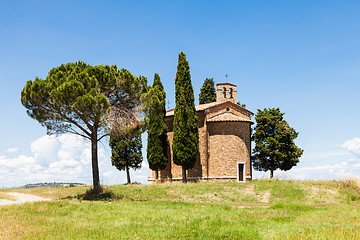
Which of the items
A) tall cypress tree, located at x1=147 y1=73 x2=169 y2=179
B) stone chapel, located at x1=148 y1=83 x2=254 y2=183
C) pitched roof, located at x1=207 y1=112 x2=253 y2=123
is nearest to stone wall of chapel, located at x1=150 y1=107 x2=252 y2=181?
stone chapel, located at x1=148 y1=83 x2=254 y2=183

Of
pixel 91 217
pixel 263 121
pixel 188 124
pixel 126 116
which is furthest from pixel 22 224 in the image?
pixel 263 121

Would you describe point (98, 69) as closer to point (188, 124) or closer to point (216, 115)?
point (188, 124)

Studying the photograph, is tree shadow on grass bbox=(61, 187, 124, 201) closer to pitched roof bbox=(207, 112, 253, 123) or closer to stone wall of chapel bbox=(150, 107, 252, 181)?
stone wall of chapel bbox=(150, 107, 252, 181)

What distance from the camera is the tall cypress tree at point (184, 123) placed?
3369 centimetres

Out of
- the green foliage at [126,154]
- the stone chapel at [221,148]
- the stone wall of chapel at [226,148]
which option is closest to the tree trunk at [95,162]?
the stone chapel at [221,148]

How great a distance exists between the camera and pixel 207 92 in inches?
1945

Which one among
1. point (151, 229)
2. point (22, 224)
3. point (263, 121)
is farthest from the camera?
point (263, 121)

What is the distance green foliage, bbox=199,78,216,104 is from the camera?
48688 millimetres

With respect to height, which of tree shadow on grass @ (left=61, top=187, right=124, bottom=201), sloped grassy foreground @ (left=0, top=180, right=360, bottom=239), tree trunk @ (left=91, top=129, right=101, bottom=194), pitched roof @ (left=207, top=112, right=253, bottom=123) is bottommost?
tree shadow on grass @ (left=61, top=187, right=124, bottom=201)

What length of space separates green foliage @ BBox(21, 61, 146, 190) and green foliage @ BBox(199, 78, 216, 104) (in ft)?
75.1

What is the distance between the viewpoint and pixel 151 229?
1124 cm

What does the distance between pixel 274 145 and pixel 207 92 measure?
540 inches

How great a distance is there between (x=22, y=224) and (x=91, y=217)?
277 cm

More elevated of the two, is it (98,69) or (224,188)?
(98,69)
